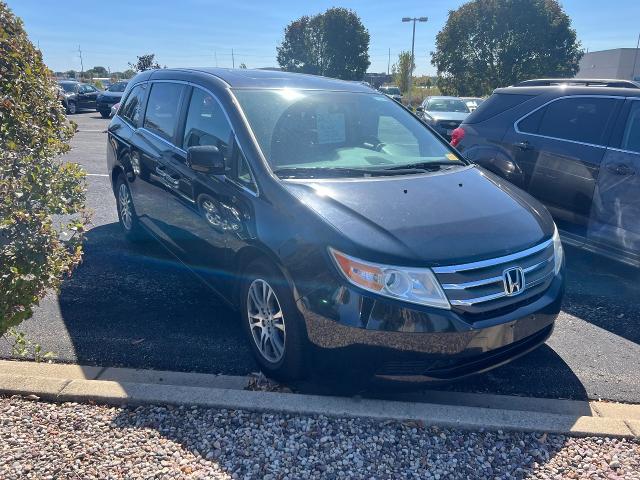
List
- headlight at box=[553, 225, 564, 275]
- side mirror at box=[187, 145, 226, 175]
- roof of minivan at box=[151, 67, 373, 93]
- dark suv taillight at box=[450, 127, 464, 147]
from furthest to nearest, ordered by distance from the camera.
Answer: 1. dark suv taillight at box=[450, 127, 464, 147]
2. roof of minivan at box=[151, 67, 373, 93]
3. side mirror at box=[187, 145, 226, 175]
4. headlight at box=[553, 225, 564, 275]

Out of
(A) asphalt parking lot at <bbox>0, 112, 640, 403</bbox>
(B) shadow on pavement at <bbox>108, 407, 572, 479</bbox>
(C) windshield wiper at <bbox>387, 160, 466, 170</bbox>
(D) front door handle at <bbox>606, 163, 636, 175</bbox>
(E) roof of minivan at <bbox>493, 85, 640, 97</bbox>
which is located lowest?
(A) asphalt parking lot at <bbox>0, 112, 640, 403</bbox>

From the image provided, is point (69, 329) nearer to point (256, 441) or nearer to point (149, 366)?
point (149, 366)

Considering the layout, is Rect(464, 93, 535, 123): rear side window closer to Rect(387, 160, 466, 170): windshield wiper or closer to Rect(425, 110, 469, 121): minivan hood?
Rect(387, 160, 466, 170): windshield wiper

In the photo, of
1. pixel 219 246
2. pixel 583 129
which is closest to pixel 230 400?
pixel 219 246

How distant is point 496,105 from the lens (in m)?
6.31

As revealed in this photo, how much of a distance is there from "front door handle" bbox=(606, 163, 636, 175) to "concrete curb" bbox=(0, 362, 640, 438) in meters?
2.37

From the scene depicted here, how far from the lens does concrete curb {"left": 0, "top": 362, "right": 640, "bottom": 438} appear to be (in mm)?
2916

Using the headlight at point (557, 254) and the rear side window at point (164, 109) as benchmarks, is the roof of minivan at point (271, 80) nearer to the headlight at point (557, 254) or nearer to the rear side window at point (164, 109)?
the rear side window at point (164, 109)

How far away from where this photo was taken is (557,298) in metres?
3.25

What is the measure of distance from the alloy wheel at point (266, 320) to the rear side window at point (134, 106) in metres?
2.77

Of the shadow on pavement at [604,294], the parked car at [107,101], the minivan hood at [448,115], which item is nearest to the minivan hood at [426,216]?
the shadow on pavement at [604,294]

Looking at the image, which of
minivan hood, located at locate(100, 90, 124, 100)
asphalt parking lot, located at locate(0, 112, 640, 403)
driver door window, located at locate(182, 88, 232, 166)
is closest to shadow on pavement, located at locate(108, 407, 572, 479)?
asphalt parking lot, located at locate(0, 112, 640, 403)

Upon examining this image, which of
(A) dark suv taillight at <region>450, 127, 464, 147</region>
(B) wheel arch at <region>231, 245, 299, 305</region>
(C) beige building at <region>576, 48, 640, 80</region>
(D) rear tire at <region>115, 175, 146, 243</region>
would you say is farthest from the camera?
(C) beige building at <region>576, 48, 640, 80</region>

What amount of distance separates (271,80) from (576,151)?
3038 mm
